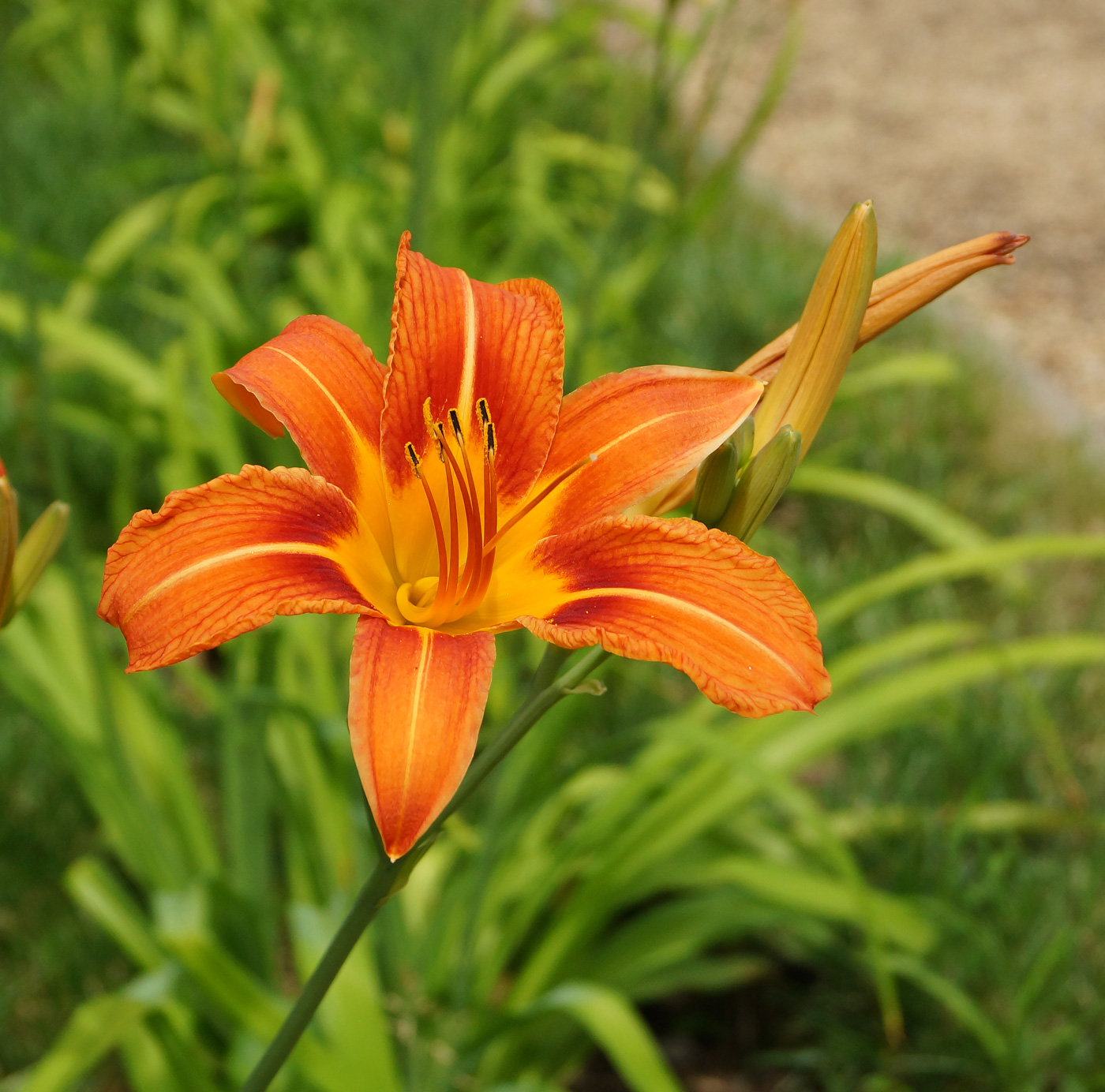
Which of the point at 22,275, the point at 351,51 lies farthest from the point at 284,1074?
the point at 351,51

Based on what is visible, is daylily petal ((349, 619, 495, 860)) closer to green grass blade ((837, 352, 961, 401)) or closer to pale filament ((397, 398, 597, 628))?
pale filament ((397, 398, 597, 628))

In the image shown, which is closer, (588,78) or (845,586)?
(845,586)

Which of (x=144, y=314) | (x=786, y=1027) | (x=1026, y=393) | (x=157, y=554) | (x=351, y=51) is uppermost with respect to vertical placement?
(x=157, y=554)

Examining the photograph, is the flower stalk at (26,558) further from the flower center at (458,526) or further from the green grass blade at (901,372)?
the green grass blade at (901,372)

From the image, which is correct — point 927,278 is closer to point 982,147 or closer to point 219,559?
point 219,559

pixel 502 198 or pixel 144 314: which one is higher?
pixel 502 198

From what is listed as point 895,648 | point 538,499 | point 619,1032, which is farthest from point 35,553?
point 895,648

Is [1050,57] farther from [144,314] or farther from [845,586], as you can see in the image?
[144,314]
